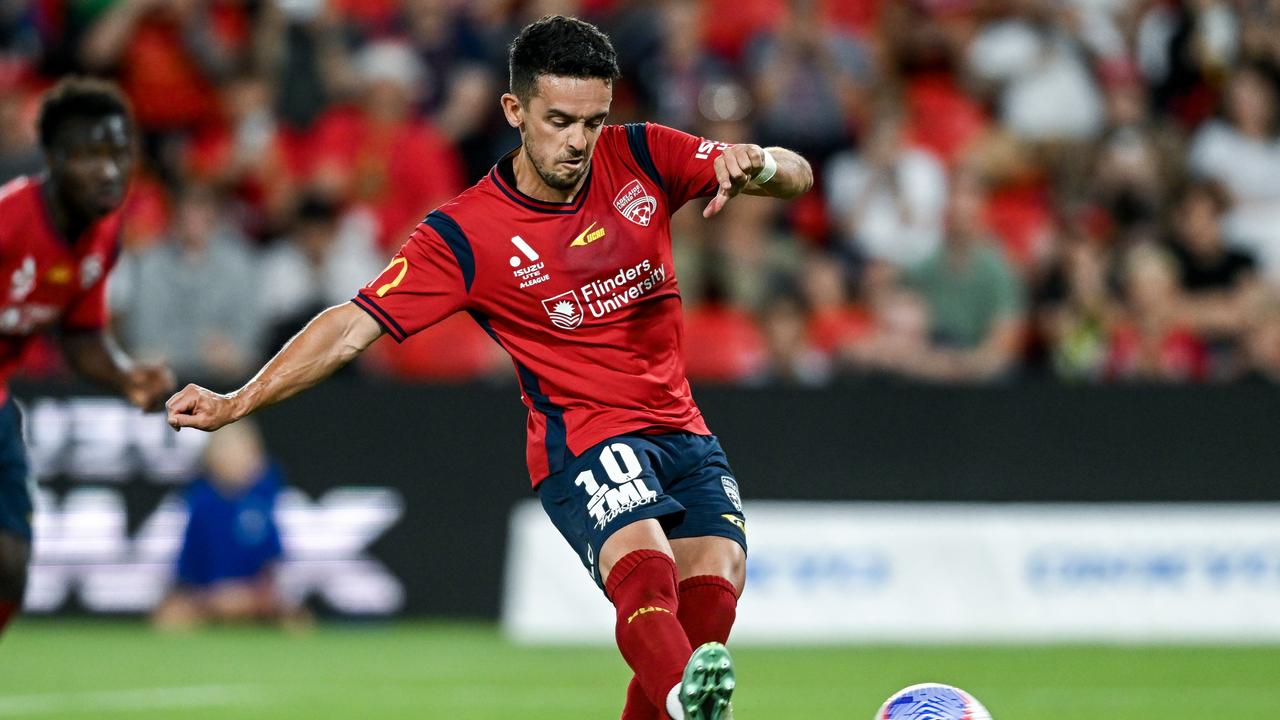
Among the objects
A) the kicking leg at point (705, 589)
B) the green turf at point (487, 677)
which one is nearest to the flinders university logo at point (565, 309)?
the kicking leg at point (705, 589)

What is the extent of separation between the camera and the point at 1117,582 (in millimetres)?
12523

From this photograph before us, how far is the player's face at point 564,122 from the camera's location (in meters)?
6.09

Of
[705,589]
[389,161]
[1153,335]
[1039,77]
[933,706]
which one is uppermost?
[1039,77]

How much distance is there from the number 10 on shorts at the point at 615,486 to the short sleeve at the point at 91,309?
3254 mm

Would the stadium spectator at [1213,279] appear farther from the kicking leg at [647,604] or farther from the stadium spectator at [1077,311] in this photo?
the kicking leg at [647,604]

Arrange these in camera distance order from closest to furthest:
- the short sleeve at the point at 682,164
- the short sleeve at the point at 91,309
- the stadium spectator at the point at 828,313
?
1. the short sleeve at the point at 682,164
2. the short sleeve at the point at 91,309
3. the stadium spectator at the point at 828,313

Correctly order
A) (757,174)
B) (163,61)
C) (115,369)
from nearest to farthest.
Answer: (757,174), (115,369), (163,61)

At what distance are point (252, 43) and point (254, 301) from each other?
3027 mm

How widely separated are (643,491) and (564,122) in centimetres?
124

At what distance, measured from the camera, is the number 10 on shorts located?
6.19m

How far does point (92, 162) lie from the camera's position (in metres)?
8.03

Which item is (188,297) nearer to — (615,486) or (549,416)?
(549,416)

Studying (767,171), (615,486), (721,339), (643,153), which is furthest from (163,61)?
(615,486)

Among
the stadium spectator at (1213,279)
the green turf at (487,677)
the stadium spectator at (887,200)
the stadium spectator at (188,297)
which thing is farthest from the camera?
the stadium spectator at (887,200)
